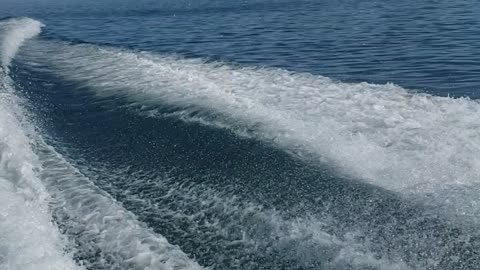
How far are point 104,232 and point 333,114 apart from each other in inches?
154

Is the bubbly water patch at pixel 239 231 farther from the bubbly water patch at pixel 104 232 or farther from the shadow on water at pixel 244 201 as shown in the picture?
the bubbly water patch at pixel 104 232

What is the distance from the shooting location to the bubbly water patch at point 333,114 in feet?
17.0

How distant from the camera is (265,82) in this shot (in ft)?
29.3

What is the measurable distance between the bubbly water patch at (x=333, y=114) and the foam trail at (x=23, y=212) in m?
2.27

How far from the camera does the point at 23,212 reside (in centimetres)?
463

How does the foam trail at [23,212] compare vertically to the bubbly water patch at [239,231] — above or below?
above

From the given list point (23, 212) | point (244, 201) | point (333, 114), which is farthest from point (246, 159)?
point (23, 212)

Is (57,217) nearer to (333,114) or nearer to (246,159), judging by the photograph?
(246,159)

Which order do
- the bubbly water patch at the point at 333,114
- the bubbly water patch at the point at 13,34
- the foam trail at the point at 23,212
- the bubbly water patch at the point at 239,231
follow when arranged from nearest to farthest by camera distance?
1. the bubbly water patch at the point at 239,231
2. the foam trail at the point at 23,212
3. the bubbly water patch at the point at 333,114
4. the bubbly water patch at the point at 13,34

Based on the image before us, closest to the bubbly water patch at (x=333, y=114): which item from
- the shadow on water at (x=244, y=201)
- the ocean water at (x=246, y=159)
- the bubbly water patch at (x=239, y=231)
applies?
the ocean water at (x=246, y=159)

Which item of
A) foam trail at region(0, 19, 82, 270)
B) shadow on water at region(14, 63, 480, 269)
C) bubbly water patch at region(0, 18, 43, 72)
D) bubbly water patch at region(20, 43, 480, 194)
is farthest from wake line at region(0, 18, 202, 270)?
bubbly water patch at region(0, 18, 43, 72)

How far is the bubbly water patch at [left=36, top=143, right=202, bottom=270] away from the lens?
149 inches

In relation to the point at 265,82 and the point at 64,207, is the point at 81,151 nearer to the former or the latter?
the point at 64,207

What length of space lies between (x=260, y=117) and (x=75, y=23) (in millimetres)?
17030
